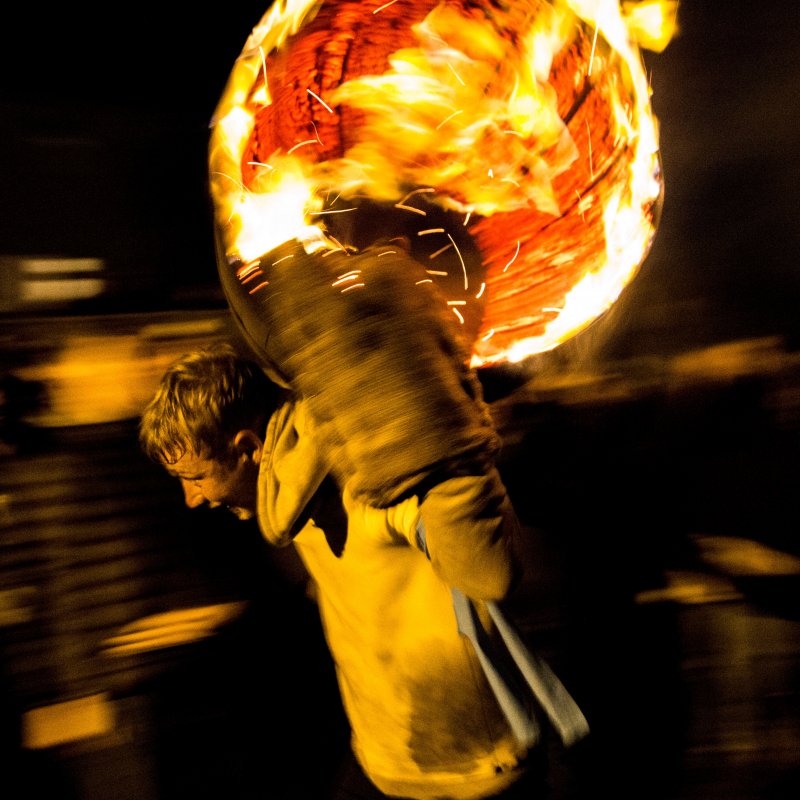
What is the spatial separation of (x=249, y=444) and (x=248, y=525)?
1.14 meters

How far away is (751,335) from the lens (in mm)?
2984

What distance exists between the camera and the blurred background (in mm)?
2762

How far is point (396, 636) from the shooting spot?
1.79 metres

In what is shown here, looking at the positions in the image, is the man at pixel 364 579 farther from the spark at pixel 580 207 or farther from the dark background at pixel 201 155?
the dark background at pixel 201 155

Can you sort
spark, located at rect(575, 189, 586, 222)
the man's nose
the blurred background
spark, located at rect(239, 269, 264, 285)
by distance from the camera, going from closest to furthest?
spark, located at rect(239, 269, 264, 285), spark, located at rect(575, 189, 586, 222), the man's nose, the blurred background

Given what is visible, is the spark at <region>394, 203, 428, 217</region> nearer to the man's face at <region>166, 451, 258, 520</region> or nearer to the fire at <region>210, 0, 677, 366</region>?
the fire at <region>210, 0, 677, 366</region>

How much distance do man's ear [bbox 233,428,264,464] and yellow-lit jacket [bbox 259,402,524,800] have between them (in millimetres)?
101

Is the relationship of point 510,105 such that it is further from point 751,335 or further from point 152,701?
point 152,701

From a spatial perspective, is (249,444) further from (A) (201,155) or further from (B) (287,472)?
(A) (201,155)

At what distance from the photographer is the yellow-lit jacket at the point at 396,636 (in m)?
1.73

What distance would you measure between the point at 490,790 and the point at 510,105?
1.66 m

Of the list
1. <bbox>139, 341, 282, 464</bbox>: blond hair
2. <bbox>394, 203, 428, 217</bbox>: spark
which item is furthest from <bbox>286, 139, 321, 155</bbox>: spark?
<bbox>139, 341, 282, 464</bbox>: blond hair

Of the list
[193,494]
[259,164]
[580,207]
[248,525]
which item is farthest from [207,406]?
[248,525]

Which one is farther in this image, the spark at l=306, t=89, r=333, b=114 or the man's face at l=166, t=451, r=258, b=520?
the man's face at l=166, t=451, r=258, b=520
